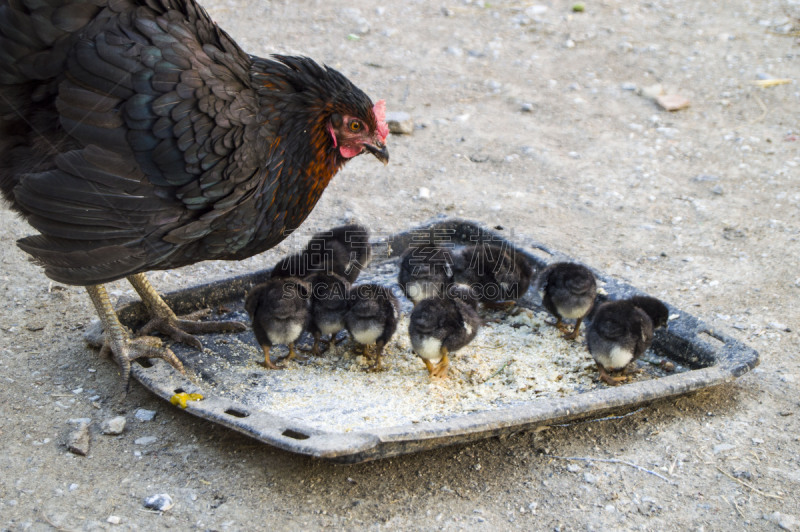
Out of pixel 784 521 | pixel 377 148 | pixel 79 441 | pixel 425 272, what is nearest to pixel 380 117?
pixel 377 148

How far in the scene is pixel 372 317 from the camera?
12.5ft

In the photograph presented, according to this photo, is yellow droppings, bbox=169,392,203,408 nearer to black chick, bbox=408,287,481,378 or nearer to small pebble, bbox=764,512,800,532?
black chick, bbox=408,287,481,378

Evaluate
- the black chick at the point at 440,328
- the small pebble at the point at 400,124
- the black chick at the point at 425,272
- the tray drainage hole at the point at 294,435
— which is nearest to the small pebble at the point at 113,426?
the tray drainage hole at the point at 294,435

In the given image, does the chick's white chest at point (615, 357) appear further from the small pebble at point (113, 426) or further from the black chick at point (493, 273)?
the small pebble at point (113, 426)

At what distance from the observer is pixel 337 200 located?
600 centimetres

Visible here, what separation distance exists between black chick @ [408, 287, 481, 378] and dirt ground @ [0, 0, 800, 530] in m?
0.51

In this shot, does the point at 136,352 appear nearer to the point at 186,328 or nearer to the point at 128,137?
the point at 186,328

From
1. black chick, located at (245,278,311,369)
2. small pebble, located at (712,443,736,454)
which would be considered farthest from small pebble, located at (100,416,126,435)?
small pebble, located at (712,443,736,454)

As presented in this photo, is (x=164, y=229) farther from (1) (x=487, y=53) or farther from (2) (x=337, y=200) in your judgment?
(1) (x=487, y=53)

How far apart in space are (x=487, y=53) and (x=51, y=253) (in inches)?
241

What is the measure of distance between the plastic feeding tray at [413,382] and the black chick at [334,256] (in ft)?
0.94

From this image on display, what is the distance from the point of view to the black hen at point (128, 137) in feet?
10.6

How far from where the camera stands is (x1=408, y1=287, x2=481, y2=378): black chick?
369 centimetres

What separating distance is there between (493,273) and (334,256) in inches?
36.1
